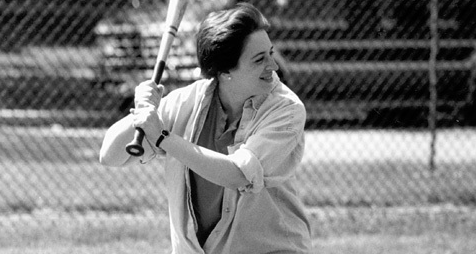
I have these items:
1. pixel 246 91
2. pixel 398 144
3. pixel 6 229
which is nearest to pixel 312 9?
pixel 398 144

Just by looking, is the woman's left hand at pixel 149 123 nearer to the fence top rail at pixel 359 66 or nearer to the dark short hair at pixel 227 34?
the dark short hair at pixel 227 34

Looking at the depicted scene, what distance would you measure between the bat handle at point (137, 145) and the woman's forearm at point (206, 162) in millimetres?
71

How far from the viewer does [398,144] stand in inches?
306

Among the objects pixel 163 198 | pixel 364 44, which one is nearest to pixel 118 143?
pixel 163 198

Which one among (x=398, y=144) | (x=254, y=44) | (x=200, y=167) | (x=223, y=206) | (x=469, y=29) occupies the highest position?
(x=254, y=44)

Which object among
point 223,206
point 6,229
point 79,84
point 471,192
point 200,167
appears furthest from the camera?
point 79,84

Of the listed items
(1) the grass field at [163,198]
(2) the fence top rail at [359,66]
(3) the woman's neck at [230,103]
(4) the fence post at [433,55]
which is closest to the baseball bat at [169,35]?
(3) the woman's neck at [230,103]

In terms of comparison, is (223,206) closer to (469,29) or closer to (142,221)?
(142,221)

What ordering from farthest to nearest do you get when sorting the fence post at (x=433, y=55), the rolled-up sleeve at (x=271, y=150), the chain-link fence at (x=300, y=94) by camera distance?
the fence post at (x=433, y=55)
the chain-link fence at (x=300, y=94)
the rolled-up sleeve at (x=271, y=150)

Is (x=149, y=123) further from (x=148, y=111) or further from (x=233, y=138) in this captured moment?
(x=233, y=138)

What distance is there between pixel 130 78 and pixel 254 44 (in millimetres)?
4757

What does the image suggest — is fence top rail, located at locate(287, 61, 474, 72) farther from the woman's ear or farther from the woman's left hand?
the woman's left hand

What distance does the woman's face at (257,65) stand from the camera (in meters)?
2.94

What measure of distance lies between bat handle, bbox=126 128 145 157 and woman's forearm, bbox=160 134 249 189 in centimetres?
7
